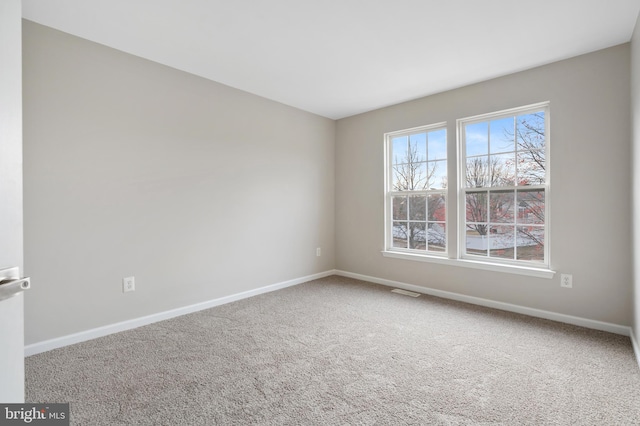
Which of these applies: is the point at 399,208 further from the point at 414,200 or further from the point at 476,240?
the point at 476,240

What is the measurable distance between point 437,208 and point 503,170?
83cm

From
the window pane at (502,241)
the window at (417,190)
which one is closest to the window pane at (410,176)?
the window at (417,190)

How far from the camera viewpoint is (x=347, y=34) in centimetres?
245

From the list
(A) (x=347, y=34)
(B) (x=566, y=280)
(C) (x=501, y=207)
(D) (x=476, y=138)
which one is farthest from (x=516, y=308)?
(A) (x=347, y=34)

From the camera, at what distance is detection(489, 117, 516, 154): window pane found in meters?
3.24

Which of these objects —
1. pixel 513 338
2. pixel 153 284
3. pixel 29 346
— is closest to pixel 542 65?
pixel 513 338

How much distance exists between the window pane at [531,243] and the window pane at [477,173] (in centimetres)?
61

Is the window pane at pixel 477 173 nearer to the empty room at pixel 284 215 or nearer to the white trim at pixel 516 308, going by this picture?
the empty room at pixel 284 215

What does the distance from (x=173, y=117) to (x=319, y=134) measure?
2129 millimetres

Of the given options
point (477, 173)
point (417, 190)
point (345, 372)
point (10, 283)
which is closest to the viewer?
point (10, 283)

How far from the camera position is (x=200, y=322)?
9.48 ft

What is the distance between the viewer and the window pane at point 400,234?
13.7ft

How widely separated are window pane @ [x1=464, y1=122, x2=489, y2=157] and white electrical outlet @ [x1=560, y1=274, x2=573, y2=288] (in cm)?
144
